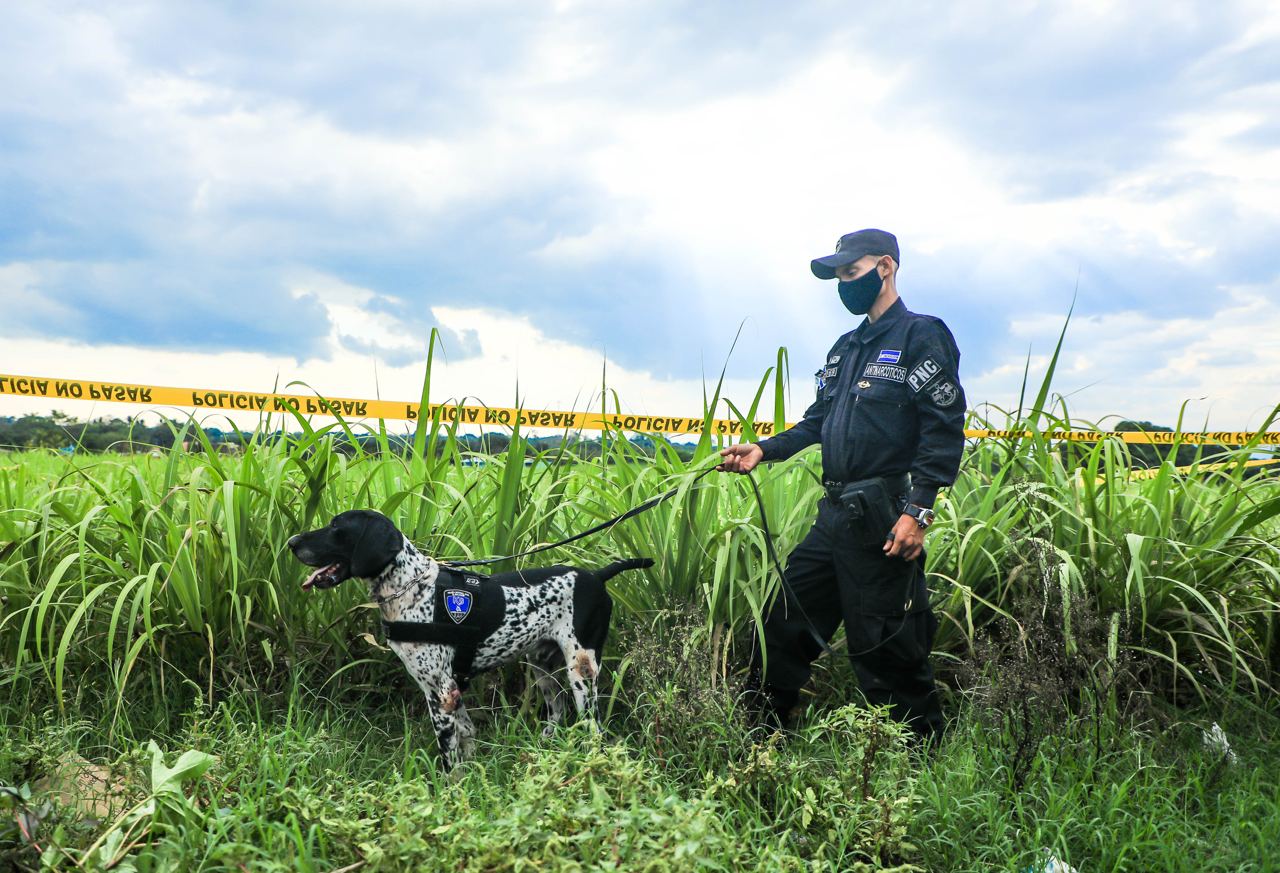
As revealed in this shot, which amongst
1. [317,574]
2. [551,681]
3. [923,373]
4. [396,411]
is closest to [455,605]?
[317,574]

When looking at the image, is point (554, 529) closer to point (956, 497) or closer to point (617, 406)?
point (617, 406)

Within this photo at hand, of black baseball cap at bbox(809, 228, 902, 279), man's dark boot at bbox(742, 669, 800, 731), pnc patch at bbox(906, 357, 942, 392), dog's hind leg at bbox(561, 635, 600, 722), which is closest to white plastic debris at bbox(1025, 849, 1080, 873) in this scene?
man's dark boot at bbox(742, 669, 800, 731)

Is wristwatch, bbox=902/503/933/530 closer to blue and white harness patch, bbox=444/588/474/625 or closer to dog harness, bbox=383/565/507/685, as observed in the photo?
dog harness, bbox=383/565/507/685

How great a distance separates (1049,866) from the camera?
2.81m

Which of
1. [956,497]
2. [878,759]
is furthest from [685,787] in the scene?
[956,497]

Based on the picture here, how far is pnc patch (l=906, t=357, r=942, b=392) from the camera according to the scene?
350 cm

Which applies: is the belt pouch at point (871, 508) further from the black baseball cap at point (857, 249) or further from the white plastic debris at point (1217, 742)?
the white plastic debris at point (1217, 742)

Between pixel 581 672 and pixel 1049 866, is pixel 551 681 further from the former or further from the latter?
pixel 1049 866

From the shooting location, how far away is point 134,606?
3566 mm

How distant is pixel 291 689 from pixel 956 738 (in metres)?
2.68

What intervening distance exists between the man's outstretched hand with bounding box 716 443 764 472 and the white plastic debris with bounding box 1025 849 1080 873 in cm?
160

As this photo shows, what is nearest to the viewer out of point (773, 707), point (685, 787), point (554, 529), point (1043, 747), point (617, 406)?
point (685, 787)

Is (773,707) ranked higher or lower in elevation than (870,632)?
lower

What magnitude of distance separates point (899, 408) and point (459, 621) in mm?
1794
